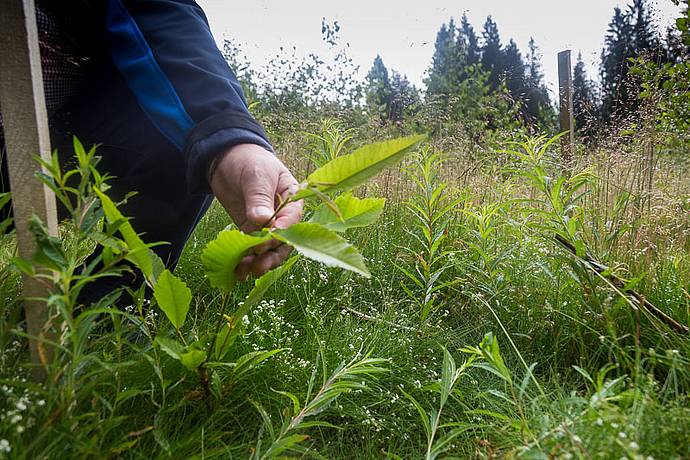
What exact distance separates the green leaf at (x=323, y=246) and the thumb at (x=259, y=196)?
14cm

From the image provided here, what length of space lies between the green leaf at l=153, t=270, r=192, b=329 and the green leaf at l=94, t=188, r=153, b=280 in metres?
0.05

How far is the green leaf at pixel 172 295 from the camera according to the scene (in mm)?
1021

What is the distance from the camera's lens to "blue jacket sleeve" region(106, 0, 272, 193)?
1282 mm

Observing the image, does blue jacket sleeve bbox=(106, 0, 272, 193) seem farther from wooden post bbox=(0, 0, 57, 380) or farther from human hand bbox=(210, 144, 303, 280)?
wooden post bbox=(0, 0, 57, 380)

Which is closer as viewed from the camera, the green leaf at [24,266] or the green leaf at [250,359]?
the green leaf at [24,266]

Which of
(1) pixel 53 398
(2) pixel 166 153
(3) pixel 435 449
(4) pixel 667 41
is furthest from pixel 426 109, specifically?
(1) pixel 53 398

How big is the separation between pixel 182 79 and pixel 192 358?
788mm

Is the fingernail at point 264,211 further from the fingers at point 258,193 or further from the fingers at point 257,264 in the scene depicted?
the fingers at point 257,264

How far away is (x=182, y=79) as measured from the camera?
4.61ft

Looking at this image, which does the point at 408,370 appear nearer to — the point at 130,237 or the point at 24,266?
the point at 130,237

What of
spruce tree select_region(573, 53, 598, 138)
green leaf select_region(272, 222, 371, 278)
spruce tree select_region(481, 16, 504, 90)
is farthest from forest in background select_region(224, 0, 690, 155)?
spruce tree select_region(481, 16, 504, 90)

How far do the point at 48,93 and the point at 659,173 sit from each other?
12.6 feet

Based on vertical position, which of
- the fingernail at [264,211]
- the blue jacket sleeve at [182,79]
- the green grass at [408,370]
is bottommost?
the green grass at [408,370]

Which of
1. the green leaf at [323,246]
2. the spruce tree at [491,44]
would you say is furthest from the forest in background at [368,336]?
the spruce tree at [491,44]
